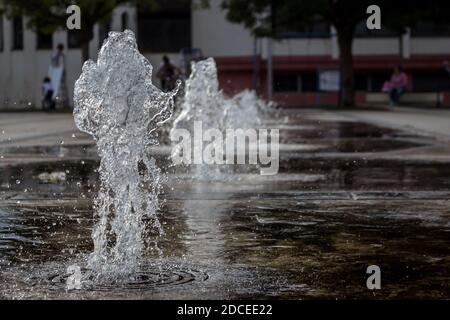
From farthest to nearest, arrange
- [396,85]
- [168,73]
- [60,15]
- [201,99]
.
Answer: [396,85], [60,15], [168,73], [201,99]

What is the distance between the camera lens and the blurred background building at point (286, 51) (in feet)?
166

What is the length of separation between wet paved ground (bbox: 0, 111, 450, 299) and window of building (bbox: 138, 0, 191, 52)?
3715 cm

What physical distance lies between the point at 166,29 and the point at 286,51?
5.34 metres

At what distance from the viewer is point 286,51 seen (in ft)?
169

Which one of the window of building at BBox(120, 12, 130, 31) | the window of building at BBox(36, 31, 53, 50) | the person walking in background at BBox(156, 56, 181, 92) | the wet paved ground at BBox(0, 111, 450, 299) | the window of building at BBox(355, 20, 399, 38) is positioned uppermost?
the window of building at BBox(120, 12, 130, 31)

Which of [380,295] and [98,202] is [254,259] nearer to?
[380,295]

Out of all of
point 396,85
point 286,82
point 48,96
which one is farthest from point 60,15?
point 286,82

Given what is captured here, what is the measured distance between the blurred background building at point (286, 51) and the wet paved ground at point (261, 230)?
35420 millimetres

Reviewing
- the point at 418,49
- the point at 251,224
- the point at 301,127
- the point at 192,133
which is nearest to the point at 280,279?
the point at 251,224

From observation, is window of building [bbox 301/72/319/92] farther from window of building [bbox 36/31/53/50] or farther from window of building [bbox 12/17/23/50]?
window of building [bbox 12/17/23/50]

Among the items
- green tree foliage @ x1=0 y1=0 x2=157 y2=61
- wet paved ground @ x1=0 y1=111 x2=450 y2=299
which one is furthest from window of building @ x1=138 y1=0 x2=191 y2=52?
wet paved ground @ x1=0 y1=111 x2=450 y2=299

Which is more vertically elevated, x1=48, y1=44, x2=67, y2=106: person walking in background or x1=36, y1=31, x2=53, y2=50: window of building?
x1=36, y1=31, x2=53, y2=50: window of building

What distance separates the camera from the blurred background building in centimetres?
5069

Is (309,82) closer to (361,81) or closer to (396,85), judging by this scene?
(361,81)
